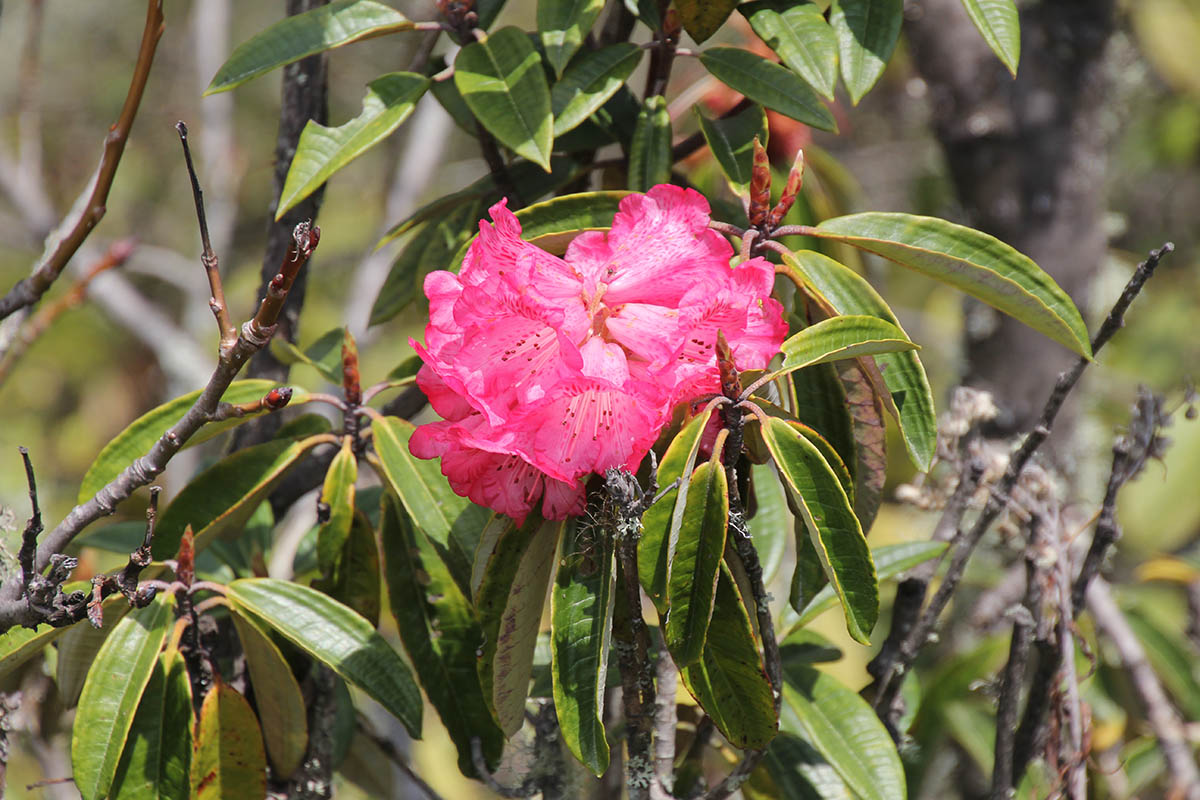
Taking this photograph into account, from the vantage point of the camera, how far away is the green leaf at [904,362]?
2.55 feet

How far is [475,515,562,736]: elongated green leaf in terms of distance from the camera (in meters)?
0.77

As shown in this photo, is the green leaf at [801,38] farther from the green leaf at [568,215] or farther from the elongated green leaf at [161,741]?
the elongated green leaf at [161,741]

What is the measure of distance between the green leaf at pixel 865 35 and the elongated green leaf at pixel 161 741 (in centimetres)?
75

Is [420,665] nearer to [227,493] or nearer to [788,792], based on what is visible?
[227,493]

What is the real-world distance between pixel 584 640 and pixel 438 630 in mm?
242

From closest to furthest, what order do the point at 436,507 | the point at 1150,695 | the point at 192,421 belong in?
the point at 192,421 < the point at 436,507 < the point at 1150,695

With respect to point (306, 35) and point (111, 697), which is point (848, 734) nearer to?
point (111, 697)

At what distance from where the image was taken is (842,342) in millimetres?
708

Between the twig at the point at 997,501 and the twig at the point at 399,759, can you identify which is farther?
the twig at the point at 399,759

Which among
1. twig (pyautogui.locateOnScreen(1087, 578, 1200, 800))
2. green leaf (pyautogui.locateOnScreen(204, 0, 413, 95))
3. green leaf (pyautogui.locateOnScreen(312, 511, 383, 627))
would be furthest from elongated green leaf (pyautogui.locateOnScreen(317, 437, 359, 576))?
twig (pyautogui.locateOnScreen(1087, 578, 1200, 800))

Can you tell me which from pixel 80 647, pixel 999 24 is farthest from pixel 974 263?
pixel 80 647

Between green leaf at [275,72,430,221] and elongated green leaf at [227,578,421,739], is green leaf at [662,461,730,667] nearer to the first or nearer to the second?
elongated green leaf at [227,578,421,739]

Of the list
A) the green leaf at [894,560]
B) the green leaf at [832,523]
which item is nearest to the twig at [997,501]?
the green leaf at [894,560]

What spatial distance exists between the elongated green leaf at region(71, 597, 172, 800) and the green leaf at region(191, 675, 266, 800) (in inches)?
2.4
